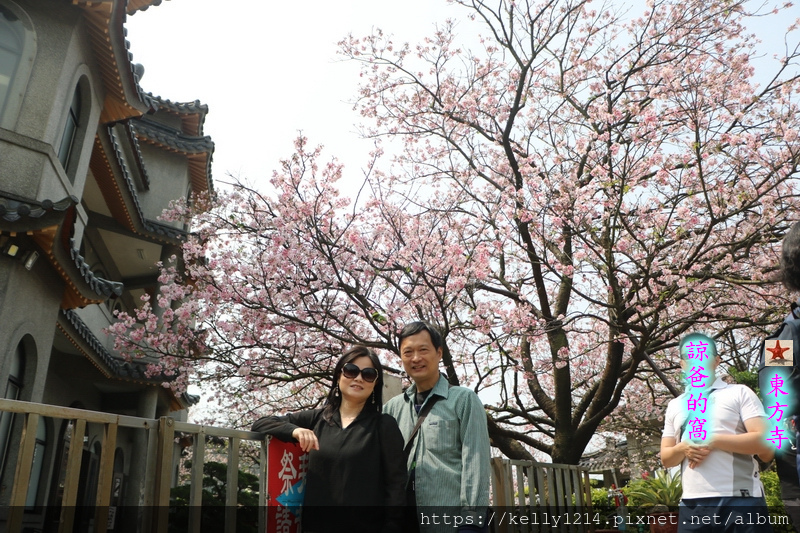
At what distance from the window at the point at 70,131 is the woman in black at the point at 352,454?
7.70 meters

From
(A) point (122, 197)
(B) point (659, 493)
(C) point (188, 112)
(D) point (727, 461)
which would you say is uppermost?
(C) point (188, 112)

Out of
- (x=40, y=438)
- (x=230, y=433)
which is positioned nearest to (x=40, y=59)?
(x=40, y=438)

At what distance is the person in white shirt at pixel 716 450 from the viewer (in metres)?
3.10

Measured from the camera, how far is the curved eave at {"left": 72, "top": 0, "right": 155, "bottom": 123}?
8.14m

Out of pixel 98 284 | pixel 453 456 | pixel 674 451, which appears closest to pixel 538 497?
pixel 674 451

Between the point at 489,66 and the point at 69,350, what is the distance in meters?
10.1

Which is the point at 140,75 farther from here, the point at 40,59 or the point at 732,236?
the point at 732,236

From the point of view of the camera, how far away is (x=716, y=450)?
323 cm

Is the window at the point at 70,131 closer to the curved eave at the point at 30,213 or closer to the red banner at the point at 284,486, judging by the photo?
the curved eave at the point at 30,213

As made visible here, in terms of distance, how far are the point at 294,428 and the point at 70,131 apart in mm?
8186

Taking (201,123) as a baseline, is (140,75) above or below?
below

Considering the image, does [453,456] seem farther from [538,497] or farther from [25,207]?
[25,207]

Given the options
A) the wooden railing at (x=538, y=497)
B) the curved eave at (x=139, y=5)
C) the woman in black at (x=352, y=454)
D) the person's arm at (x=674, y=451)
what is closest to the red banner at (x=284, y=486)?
the woman in black at (x=352, y=454)

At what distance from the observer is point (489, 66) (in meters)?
11.0
